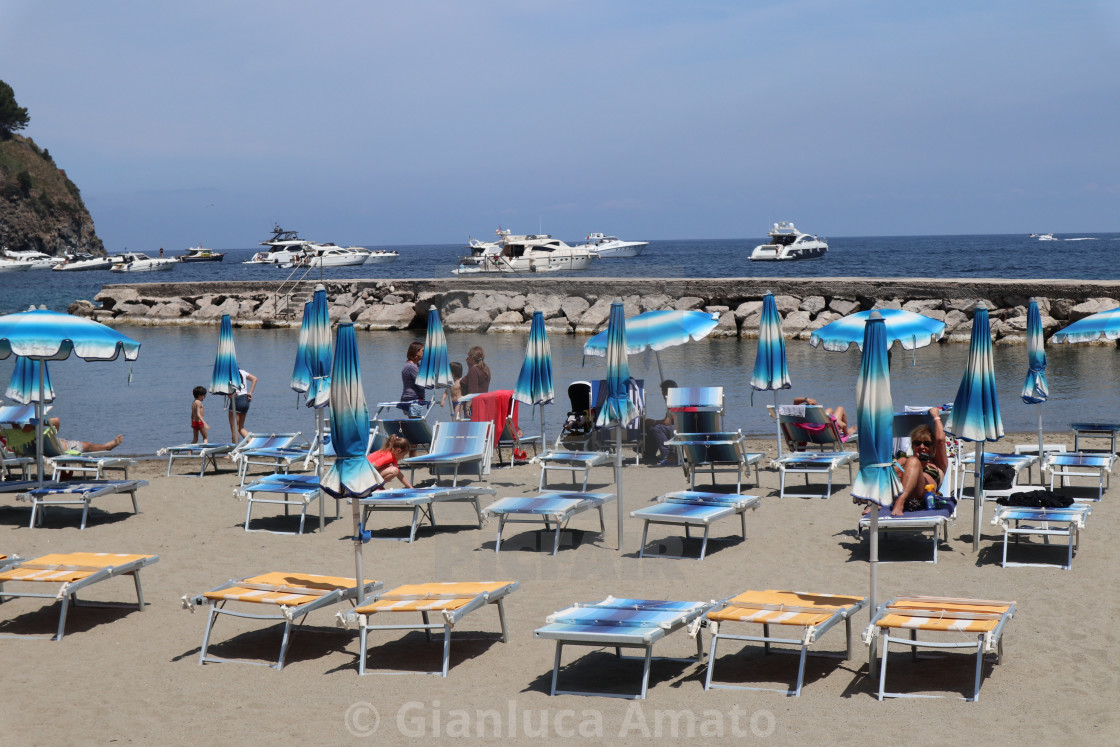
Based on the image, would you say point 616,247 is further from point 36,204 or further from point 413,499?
point 413,499

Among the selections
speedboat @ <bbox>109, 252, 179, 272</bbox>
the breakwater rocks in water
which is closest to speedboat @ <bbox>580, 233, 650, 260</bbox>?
speedboat @ <bbox>109, 252, 179, 272</bbox>

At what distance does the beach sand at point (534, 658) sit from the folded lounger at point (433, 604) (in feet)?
0.59

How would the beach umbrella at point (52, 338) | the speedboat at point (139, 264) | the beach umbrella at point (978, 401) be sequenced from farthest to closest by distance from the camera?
the speedboat at point (139, 264), the beach umbrella at point (52, 338), the beach umbrella at point (978, 401)

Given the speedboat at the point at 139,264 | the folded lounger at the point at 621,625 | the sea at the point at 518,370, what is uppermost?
the speedboat at the point at 139,264

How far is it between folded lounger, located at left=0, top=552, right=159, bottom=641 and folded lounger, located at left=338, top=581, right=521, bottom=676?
1618mm

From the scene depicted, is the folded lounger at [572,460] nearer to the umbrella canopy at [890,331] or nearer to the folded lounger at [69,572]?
the umbrella canopy at [890,331]

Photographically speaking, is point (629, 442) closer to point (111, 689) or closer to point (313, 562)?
point (313, 562)

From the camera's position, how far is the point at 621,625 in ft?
17.5

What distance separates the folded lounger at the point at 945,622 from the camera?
16.5 ft

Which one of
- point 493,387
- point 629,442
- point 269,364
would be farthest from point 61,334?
point 269,364

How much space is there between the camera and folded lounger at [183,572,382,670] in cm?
581

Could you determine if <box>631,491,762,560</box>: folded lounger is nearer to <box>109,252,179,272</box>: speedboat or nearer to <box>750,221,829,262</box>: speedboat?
<box>750,221,829,262</box>: speedboat

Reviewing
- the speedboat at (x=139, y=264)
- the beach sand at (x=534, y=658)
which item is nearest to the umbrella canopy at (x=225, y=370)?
the beach sand at (x=534, y=658)

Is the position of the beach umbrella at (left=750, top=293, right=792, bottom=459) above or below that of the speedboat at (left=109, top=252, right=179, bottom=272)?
below
